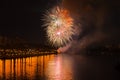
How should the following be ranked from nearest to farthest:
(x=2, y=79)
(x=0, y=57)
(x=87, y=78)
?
1. (x=2, y=79)
2. (x=87, y=78)
3. (x=0, y=57)

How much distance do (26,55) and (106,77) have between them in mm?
114152

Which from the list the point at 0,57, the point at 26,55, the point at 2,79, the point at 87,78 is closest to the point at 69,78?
the point at 87,78

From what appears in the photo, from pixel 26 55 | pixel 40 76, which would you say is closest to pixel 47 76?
pixel 40 76

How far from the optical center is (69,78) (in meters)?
86.7

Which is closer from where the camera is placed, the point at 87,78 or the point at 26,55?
the point at 87,78

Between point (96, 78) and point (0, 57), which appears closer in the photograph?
point (96, 78)

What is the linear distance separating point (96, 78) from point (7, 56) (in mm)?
105693

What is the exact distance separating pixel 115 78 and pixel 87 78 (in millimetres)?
6904

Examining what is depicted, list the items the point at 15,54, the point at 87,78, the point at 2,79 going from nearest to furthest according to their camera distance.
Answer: the point at 2,79, the point at 87,78, the point at 15,54

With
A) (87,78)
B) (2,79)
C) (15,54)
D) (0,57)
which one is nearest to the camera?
(2,79)

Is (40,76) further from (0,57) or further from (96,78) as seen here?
(0,57)

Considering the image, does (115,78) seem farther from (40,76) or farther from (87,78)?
(40,76)

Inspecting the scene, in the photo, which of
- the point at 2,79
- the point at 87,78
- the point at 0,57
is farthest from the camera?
the point at 0,57

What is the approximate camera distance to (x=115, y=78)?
289ft
